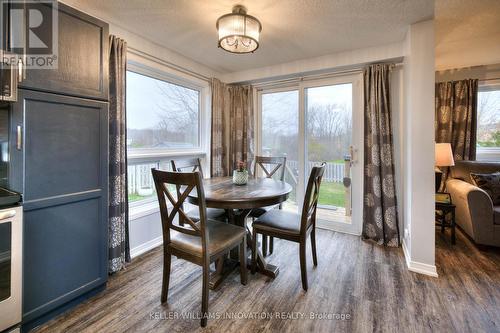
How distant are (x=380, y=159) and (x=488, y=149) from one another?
1896mm

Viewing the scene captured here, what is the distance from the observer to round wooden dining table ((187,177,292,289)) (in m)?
1.78

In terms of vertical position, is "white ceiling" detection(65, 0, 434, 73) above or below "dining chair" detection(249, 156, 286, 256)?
above

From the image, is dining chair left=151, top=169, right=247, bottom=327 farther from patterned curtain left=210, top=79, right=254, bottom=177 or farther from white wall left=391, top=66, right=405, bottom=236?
white wall left=391, top=66, right=405, bottom=236

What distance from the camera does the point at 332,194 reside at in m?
3.34

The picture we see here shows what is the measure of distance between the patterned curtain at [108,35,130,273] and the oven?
2.61 ft

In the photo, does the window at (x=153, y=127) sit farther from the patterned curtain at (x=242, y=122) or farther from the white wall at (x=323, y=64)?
the white wall at (x=323, y=64)

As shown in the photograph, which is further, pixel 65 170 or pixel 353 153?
pixel 353 153

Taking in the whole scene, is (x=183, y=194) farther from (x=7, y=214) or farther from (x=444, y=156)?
(x=444, y=156)

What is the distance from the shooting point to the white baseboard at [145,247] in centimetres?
252

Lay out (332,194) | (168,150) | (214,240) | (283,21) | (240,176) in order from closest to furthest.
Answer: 1. (214,240)
2. (283,21)
3. (240,176)
4. (168,150)
5. (332,194)

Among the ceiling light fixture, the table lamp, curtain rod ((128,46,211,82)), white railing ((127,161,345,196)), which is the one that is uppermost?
curtain rod ((128,46,211,82))

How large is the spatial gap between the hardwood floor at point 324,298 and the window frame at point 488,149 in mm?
1509

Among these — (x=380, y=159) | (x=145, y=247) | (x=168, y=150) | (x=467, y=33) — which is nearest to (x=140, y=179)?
(x=168, y=150)

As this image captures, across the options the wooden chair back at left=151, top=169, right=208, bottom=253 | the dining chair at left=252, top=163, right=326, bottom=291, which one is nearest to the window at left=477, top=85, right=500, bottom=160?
the dining chair at left=252, top=163, right=326, bottom=291
